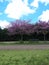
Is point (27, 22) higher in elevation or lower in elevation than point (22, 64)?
higher

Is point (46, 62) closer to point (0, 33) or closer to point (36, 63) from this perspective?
point (36, 63)

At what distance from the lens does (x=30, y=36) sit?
183ft

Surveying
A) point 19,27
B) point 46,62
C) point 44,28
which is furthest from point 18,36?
point 46,62

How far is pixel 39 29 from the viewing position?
55.4m

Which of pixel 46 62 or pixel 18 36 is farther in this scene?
pixel 18 36

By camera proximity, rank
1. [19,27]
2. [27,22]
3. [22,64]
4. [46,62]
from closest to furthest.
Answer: [22,64]
[46,62]
[19,27]
[27,22]

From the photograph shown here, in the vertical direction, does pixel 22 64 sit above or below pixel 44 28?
below

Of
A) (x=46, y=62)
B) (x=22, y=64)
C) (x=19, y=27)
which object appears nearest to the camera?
(x=22, y=64)

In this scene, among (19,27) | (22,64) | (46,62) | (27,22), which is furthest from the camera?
(27,22)

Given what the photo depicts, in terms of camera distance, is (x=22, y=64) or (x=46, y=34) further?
(x=46, y=34)

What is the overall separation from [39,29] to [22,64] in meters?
47.0

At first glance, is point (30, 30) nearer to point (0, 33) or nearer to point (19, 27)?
point (19, 27)

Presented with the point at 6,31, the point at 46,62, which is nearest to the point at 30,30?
the point at 6,31

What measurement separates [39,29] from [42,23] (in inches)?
98.4
